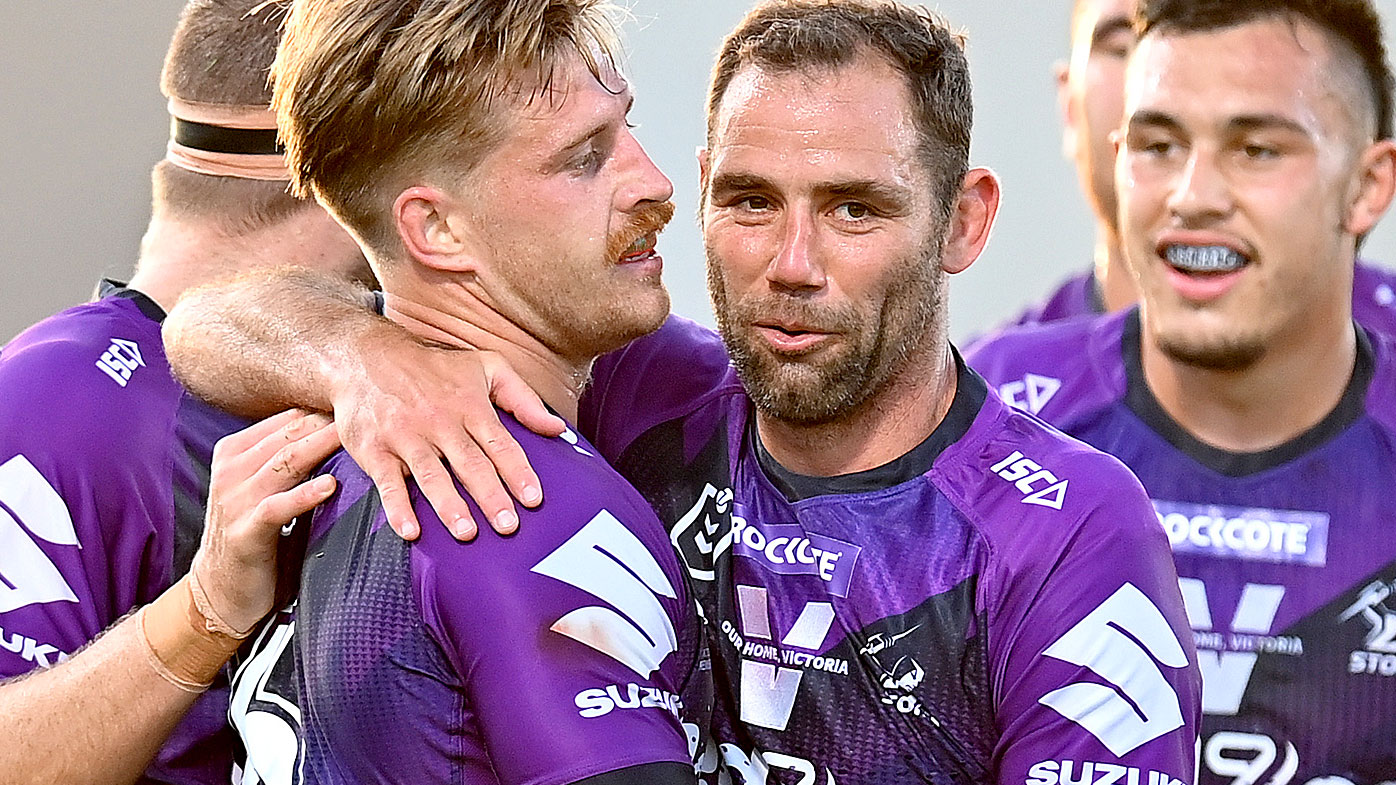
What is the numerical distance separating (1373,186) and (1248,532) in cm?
71

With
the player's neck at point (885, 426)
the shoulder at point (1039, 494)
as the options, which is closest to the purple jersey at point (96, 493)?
the player's neck at point (885, 426)

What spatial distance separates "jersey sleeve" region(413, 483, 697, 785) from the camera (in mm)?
1700

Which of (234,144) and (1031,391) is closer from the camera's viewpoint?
(234,144)

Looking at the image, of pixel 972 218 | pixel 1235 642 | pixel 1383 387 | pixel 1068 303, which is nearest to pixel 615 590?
pixel 972 218

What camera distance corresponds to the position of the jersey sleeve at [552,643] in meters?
1.70

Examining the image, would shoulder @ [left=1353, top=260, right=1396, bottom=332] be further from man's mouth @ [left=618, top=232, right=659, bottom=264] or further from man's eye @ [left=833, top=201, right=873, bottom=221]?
man's mouth @ [left=618, top=232, right=659, bottom=264]

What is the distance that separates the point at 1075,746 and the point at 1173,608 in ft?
0.76

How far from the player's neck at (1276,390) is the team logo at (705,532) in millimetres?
1210

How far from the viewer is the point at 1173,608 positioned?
2.01 m

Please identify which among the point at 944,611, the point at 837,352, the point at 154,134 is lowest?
the point at 944,611

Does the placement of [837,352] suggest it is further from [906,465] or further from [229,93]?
[229,93]

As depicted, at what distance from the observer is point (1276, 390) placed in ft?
9.88

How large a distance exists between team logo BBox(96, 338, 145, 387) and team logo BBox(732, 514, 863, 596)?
958 mm

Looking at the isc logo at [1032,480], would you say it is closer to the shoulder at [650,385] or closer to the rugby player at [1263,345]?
the shoulder at [650,385]
